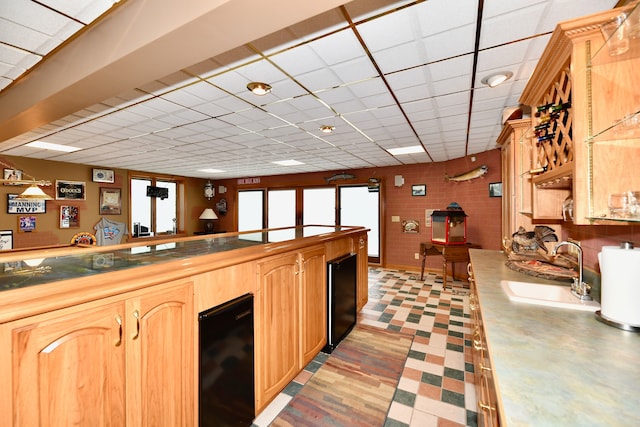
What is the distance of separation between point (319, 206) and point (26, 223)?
246 inches

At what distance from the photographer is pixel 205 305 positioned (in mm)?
1410

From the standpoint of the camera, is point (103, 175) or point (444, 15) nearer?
point (444, 15)

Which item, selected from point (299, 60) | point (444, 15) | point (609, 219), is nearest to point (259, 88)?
point (299, 60)

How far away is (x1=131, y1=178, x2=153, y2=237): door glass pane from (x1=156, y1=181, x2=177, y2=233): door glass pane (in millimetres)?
247

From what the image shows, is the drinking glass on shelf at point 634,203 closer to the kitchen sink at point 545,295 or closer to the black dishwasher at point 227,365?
the kitchen sink at point 545,295

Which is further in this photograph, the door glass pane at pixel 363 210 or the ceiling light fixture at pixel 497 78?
the door glass pane at pixel 363 210

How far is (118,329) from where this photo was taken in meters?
1.06

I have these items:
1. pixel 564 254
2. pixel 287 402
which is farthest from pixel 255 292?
pixel 564 254

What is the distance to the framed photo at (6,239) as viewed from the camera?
493 centimetres

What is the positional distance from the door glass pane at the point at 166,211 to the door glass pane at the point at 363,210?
5132mm

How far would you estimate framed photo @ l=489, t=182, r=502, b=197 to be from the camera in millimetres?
4826

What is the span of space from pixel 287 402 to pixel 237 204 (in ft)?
24.7

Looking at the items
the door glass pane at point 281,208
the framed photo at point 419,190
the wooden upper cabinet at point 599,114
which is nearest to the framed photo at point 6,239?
the door glass pane at point 281,208

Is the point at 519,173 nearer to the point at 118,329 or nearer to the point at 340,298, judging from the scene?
the point at 340,298
